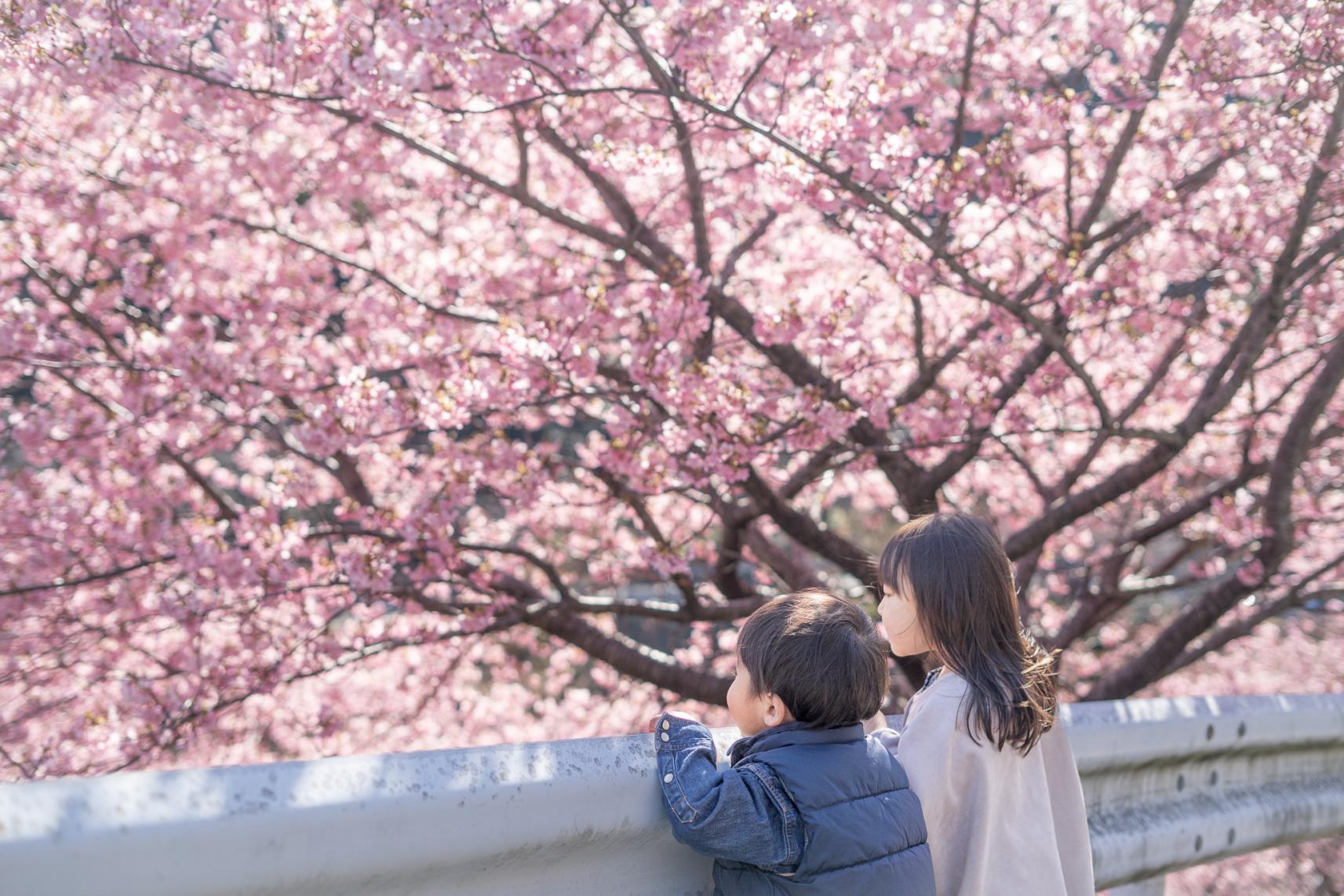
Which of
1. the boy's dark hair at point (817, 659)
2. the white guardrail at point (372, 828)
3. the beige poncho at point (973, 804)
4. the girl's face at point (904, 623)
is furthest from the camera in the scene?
the girl's face at point (904, 623)

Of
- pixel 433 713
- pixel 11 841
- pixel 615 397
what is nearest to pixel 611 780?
pixel 11 841

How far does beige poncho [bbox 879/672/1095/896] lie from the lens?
181cm

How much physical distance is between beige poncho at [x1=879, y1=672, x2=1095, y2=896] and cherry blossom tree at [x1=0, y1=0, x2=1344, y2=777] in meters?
1.91

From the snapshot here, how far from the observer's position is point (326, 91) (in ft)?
12.1

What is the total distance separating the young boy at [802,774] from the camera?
152cm

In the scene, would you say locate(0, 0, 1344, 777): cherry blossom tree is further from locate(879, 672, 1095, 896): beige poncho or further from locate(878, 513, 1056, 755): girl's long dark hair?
locate(879, 672, 1095, 896): beige poncho

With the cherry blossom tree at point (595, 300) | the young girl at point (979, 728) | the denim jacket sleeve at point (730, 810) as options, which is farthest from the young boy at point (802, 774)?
the cherry blossom tree at point (595, 300)

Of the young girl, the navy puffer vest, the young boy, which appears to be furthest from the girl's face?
the navy puffer vest

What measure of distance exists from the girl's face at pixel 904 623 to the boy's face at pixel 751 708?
336 millimetres

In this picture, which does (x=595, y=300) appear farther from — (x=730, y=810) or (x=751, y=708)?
(x=730, y=810)

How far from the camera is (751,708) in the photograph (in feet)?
5.61

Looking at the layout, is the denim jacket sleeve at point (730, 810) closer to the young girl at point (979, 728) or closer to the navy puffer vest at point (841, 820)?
the navy puffer vest at point (841, 820)

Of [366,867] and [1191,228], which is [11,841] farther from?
[1191,228]

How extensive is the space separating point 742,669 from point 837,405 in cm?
218
